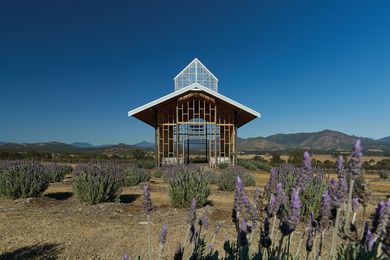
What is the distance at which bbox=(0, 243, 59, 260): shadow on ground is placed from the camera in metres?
4.00

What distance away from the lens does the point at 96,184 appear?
24.4 ft

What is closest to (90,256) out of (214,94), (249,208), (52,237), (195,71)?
(52,237)

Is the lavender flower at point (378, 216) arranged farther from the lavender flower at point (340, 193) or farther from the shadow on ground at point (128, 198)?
the shadow on ground at point (128, 198)

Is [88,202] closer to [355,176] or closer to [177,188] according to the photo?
[177,188]

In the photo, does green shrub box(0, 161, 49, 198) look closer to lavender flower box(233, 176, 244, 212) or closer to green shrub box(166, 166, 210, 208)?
green shrub box(166, 166, 210, 208)

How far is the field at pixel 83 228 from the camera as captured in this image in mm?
4277

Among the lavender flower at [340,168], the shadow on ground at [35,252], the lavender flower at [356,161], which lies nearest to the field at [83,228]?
the shadow on ground at [35,252]

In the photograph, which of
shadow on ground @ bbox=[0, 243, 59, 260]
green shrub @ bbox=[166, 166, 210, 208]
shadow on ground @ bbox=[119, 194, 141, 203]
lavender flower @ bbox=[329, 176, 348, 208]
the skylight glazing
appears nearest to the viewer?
lavender flower @ bbox=[329, 176, 348, 208]

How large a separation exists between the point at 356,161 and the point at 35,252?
4.21 metres

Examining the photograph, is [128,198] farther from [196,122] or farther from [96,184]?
[196,122]

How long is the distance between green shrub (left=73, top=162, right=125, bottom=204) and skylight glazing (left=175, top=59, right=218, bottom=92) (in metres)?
14.4

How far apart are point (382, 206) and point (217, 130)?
722 inches

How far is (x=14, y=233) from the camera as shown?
5.01 m

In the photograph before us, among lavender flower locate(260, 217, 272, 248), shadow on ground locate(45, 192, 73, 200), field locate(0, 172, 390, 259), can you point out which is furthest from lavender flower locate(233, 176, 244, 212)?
shadow on ground locate(45, 192, 73, 200)
